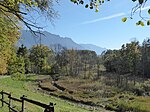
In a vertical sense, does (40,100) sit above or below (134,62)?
below

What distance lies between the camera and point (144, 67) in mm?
86312

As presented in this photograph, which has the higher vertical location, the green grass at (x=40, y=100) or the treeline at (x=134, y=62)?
the treeline at (x=134, y=62)

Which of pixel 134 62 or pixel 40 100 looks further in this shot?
pixel 134 62

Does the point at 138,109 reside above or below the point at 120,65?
below

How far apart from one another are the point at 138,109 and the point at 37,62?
7591cm

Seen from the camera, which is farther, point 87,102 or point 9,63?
point 87,102

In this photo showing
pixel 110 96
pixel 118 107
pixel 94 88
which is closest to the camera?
pixel 118 107

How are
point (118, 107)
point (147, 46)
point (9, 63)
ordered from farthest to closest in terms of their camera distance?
point (147, 46)
point (118, 107)
point (9, 63)

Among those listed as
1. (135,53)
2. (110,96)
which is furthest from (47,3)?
(135,53)

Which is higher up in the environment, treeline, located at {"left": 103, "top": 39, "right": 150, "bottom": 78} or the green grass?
treeline, located at {"left": 103, "top": 39, "right": 150, "bottom": 78}

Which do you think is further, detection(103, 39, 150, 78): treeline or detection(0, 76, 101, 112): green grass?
detection(103, 39, 150, 78): treeline

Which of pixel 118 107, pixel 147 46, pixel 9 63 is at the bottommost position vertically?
pixel 118 107

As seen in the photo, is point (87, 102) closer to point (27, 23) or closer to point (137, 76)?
point (27, 23)

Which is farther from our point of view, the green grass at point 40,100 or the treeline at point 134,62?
the treeline at point 134,62
